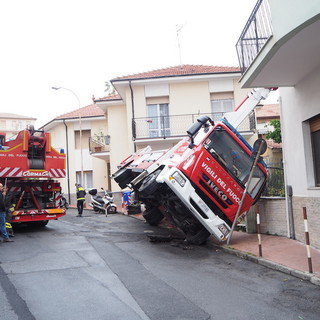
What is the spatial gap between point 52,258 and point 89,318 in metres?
3.43

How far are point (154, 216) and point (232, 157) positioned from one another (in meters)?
4.91

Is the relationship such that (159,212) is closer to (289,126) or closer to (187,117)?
(289,126)

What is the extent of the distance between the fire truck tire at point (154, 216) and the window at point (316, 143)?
5867mm

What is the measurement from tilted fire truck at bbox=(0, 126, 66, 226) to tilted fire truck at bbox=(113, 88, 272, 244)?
3943 millimetres

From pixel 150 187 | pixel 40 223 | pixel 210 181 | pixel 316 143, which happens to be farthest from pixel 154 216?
pixel 316 143

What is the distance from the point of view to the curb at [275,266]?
600 centimetres

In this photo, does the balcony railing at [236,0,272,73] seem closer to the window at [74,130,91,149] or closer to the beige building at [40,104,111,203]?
the beige building at [40,104,111,203]

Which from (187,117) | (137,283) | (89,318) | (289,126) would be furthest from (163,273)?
(187,117)

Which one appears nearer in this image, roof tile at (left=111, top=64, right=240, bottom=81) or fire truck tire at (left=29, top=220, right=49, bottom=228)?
fire truck tire at (left=29, top=220, right=49, bottom=228)

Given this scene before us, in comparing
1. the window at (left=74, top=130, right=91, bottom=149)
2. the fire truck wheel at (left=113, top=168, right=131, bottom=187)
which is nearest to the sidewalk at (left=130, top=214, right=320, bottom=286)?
the fire truck wheel at (left=113, top=168, right=131, bottom=187)

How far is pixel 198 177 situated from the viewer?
28.3 ft

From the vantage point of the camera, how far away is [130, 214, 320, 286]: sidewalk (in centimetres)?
645

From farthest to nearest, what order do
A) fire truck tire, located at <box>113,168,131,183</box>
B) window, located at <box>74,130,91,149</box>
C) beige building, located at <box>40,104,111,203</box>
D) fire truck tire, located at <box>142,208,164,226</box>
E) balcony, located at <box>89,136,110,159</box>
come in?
window, located at <box>74,130,91,149</box> < beige building, located at <box>40,104,111,203</box> < balcony, located at <box>89,136,110,159</box> < fire truck tire, located at <box>142,208,164,226</box> < fire truck tire, located at <box>113,168,131,183</box>

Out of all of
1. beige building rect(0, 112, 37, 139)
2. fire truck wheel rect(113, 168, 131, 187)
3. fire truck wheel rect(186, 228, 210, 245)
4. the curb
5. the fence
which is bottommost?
the curb
